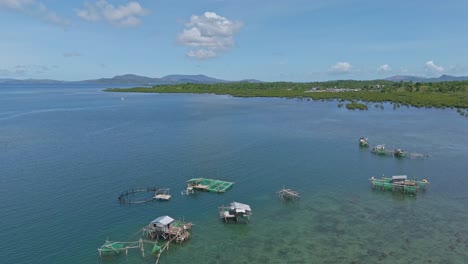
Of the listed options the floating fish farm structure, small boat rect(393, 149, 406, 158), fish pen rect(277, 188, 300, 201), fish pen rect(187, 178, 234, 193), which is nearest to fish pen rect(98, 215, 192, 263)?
the floating fish farm structure

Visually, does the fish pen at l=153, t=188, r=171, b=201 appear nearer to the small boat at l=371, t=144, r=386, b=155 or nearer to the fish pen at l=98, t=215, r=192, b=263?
the fish pen at l=98, t=215, r=192, b=263

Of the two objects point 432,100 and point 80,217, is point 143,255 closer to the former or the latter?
point 80,217

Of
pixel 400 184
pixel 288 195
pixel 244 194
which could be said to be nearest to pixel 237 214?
pixel 244 194

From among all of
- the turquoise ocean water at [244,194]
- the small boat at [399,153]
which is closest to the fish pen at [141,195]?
the turquoise ocean water at [244,194]

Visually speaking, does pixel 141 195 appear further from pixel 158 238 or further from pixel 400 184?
pixel 400 184

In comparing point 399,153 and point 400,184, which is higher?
point 399,153

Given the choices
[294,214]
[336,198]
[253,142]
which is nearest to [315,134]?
[253,142]

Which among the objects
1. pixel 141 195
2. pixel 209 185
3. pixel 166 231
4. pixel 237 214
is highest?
pixel 209 185
